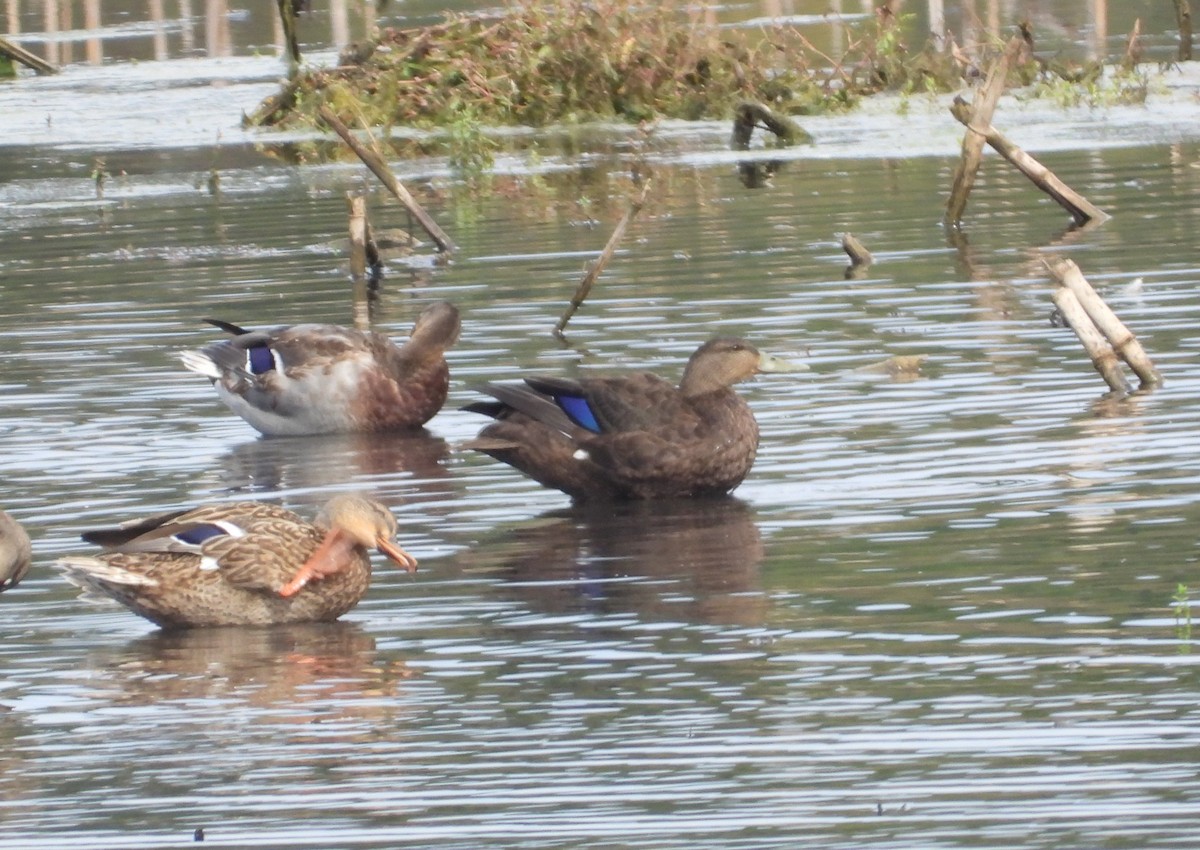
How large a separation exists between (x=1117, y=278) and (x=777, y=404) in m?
4.44

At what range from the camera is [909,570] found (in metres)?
9.31

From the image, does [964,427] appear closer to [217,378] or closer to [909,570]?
[909,570]

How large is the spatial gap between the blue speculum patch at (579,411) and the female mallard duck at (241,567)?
2.21 metres

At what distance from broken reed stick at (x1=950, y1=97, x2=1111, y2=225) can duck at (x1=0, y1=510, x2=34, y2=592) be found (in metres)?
11.5

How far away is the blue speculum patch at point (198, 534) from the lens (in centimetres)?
909

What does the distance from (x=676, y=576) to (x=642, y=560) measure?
1.21 feet

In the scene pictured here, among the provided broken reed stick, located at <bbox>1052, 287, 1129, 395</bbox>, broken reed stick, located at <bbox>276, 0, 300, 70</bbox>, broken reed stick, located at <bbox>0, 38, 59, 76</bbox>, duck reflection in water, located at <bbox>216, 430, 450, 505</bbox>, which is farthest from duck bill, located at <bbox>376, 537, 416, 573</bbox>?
broken reed stick, located at <bbox>0, 38, 59, 76</bbox>

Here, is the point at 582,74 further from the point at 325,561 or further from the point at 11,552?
the point at 11,552

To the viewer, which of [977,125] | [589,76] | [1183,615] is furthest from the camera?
[589,76]

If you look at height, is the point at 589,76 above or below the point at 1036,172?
above

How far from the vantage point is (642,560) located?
32.8ft

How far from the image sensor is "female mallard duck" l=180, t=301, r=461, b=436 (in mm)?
13617

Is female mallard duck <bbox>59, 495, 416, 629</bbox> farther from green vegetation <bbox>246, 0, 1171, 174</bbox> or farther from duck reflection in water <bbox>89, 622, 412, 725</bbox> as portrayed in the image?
green vegetation <bbox>246, 0, 1171, 174</bbox>

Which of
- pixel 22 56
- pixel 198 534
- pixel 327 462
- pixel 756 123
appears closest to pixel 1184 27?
pixel 756 123
